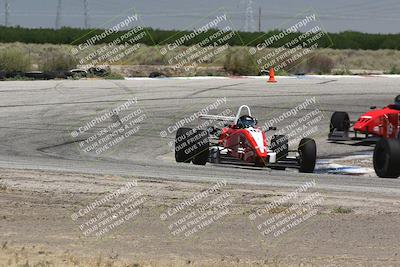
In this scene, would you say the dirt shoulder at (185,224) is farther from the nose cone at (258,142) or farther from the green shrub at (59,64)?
the green shrub at (59,64)

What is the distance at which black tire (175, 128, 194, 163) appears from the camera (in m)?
17.4

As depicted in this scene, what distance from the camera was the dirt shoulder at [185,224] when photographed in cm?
888

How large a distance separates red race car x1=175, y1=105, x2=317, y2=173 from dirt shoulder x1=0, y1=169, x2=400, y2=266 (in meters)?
3.27

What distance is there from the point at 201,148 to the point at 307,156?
2158mm

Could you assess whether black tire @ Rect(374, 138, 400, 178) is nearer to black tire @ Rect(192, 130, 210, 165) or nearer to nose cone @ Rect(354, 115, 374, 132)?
black tire @ Rect(192, 130, 210, 165)

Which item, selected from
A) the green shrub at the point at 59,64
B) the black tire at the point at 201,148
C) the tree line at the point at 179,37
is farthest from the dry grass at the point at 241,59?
the black tire at the point at 201,148

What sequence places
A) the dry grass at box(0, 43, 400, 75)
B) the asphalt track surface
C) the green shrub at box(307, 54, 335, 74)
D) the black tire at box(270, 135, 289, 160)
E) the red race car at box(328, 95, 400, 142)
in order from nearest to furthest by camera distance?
the asphalt track surface → the black tire at box(270, 135, 289, 160) → the red race car at box(328, 95, 400, 142) → the dry grass at box(0, 43, 400, 75) → the green shrub at box(307, 54, 335, 74)

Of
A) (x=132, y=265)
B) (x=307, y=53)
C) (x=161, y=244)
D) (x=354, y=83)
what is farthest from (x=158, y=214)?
(x=307, y=53)

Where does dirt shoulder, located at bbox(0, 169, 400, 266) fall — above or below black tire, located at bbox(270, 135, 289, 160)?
above

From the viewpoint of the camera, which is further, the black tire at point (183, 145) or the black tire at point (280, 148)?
the black tire at point (183, 145)

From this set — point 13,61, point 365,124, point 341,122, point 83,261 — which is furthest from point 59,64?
point 83,261

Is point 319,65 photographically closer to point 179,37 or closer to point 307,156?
point 179,37

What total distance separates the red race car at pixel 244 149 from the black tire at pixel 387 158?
1185 millimetres

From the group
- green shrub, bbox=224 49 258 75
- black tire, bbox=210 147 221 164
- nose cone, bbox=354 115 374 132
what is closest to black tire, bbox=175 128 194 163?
black tire, bbox=210 147 221 164
